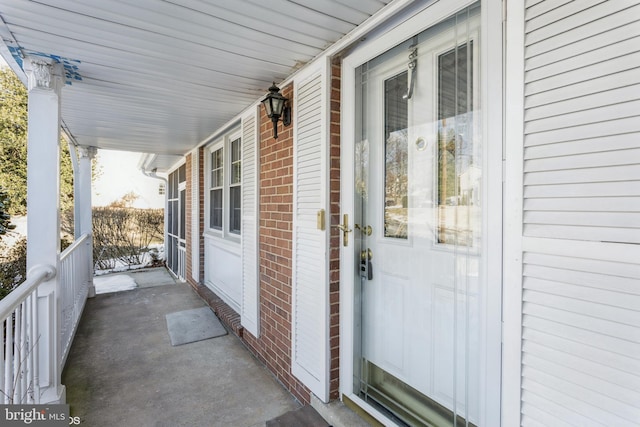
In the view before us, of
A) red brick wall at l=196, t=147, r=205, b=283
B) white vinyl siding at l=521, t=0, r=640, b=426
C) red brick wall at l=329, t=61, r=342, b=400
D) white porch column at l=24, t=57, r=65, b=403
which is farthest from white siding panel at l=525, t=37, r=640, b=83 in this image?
red brick wall at l=196, t=147, r=205, b=283

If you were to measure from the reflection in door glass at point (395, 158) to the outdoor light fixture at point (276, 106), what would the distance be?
3.21 ft

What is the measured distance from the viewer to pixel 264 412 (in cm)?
242

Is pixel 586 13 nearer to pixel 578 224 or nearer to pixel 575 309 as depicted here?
pixel 578 224

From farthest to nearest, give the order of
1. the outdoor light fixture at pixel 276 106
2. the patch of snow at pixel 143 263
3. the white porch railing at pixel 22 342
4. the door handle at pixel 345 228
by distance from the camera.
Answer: the patch of snow at pixel 143 263
the outdoor light fixture at pixel 276 106
the door handle at pixel 345 228
the white porch railing at pixel 22 342

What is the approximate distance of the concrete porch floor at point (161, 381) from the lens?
94.0 inches

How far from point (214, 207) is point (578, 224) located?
5.20 m

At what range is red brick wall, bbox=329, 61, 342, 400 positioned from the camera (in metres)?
2.21

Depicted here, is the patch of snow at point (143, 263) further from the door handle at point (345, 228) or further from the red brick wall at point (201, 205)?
the door handle at point (345, 228)

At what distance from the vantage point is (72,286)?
13.0 feet

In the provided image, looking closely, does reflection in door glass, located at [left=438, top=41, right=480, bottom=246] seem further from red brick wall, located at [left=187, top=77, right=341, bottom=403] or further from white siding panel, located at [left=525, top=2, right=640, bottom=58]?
red brick wall, located at [left=187, top=77, right=341, bottom=403]

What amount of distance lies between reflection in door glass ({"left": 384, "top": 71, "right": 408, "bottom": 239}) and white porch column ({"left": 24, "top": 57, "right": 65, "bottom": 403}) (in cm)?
238

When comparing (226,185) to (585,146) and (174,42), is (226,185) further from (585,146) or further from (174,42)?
(585,146)

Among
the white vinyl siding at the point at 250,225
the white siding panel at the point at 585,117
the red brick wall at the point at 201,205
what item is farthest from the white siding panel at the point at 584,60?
the red brick wall at the point at 201,205

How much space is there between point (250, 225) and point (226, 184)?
5.41 feet
